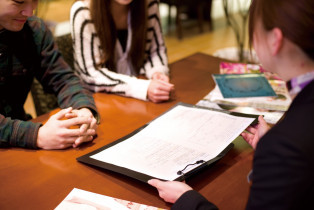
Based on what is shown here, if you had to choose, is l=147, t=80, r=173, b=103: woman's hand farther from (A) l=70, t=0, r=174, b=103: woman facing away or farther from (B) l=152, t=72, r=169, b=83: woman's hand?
(B) l=152, t=72, r=169, b=83: woman's hand

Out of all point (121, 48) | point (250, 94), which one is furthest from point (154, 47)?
point (250, 94)

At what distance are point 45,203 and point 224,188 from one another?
443 millimetres

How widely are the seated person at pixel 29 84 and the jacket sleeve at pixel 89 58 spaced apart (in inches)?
4.7

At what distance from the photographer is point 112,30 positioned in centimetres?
157

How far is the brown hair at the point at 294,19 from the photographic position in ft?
1.93

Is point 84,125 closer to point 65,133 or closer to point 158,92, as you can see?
point 65,133

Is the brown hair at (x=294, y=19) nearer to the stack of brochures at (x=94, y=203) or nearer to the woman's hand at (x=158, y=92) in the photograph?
the stack of brochures at (x=94, y=203)

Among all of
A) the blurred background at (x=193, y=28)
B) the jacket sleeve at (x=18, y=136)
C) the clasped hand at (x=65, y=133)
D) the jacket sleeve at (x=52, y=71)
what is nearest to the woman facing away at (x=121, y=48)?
the jacket sleeve at (x=52, y=71)

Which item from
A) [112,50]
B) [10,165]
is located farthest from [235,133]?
[112,50]

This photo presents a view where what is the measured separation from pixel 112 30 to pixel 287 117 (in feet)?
3.78

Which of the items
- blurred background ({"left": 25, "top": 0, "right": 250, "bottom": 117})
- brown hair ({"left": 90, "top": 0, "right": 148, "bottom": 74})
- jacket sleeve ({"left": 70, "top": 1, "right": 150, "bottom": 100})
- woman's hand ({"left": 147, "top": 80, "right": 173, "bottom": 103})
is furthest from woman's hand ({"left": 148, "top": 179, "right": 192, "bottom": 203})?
blurred background ({"left": 25, "top": 0, "right": 250, "bottom": 117})

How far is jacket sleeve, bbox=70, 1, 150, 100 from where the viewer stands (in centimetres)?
141

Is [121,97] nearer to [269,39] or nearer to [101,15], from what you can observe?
[101,15]

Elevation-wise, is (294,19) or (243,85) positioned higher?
(294,19)
